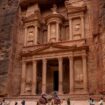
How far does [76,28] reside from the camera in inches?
901

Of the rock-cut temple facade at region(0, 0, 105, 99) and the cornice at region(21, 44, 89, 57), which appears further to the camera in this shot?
the cornice at region(21, 44, 89, 57)

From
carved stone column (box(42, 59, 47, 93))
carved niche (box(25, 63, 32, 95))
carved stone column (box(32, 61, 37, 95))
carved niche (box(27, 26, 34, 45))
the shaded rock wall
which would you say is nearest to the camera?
carved stone column (box(42, 59, 47, 93))

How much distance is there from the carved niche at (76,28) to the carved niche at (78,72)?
7.91 ft

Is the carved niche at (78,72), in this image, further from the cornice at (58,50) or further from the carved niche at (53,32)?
the carved niche at (53,32)

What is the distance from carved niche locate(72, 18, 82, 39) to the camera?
22530 millimetres

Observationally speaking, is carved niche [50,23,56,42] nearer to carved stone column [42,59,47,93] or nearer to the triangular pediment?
the triangular pediment

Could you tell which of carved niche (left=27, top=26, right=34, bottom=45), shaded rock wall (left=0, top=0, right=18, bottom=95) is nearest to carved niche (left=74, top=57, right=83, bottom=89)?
carved niche (left=27, top=26, right=34, bottom=45)

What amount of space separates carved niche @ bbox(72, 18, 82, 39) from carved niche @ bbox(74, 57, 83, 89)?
2.41 metres

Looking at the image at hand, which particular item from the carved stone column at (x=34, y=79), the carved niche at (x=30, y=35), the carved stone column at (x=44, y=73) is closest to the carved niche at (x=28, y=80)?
the carved stone column at (x=34, y=79)

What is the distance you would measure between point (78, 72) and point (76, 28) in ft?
15.0

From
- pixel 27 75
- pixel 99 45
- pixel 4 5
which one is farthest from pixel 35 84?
pixel 4 5

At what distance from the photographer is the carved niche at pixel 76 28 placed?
22530 millimetres

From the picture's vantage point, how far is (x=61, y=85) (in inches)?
824

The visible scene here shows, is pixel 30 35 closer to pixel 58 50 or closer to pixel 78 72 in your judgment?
pixel 58 50
